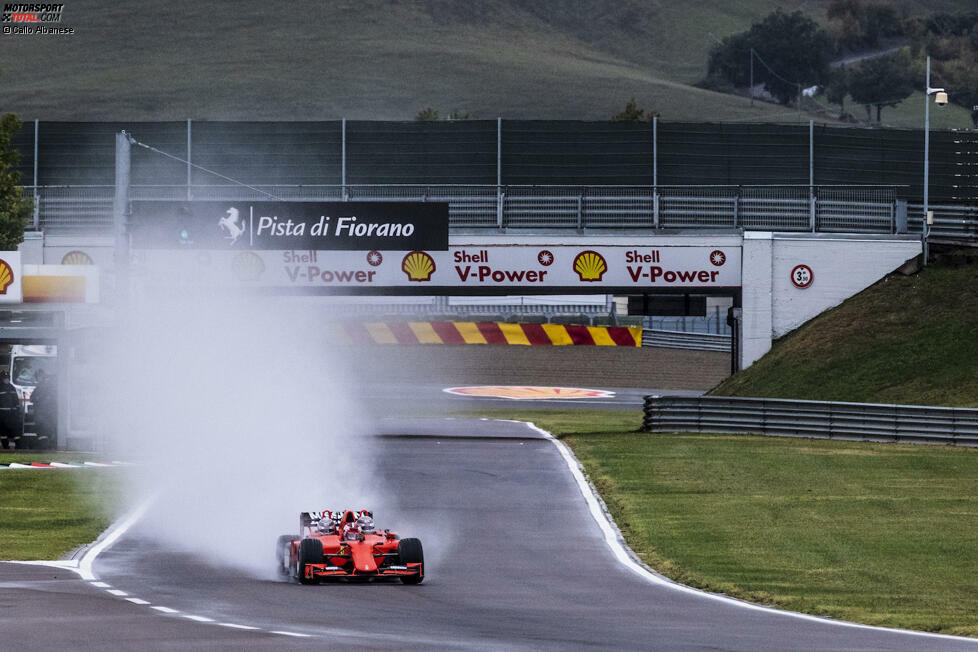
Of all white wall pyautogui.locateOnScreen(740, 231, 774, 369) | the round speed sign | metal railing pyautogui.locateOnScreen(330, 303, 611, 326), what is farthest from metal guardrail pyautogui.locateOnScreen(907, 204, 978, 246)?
metal railing pyautogui.locateOnScreen(330, 303, 611, 326)

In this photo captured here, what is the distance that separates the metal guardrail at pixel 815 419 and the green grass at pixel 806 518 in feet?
2.30

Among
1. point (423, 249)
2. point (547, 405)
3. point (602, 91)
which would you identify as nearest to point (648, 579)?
point (423, 249)

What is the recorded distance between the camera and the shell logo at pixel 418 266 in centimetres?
4334

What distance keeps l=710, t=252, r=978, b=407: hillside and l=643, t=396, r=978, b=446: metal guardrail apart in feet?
13.3

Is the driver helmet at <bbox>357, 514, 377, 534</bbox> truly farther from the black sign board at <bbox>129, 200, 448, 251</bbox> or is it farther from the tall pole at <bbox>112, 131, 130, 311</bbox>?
the black sign board at <bbox>129, 200, 448, 251</bbox>

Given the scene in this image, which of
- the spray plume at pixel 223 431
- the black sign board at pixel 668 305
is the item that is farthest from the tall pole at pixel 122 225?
the black sign board at pixel 668 305

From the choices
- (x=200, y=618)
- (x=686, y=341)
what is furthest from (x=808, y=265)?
(x=200, y=618)

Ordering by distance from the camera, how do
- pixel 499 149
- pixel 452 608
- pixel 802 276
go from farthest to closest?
pixel 499 149, pixel 802 276, pixel 452 608

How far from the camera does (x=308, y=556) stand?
1662 centimetres

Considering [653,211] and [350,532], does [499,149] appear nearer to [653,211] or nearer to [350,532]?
[653,211]

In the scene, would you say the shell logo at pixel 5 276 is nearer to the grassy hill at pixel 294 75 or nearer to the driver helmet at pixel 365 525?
the driver helmet at pixel 365 525

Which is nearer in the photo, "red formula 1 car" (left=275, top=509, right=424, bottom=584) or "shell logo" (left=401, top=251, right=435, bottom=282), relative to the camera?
"red formula 1 car" (left=275, top=509, right=424, bottom=584)

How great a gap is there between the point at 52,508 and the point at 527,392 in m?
34.2

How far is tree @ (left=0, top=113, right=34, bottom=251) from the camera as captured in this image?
4550 cm
